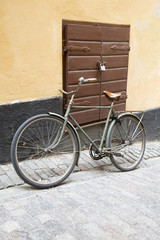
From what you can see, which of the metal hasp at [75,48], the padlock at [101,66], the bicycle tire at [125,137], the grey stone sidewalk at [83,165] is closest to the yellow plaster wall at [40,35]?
the metal hasp at [75,48]

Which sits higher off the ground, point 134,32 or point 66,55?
point 134,32

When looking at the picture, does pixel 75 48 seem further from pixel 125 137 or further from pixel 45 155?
pixel 45 155

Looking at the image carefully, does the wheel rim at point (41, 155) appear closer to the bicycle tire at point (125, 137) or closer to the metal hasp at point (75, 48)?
the bicycle tire at point (125, 137)

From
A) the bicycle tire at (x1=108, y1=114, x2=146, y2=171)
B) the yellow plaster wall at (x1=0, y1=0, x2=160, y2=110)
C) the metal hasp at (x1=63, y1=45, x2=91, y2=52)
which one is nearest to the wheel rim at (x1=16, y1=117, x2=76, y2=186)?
the yellow plaster wall at (x1=0, y1=0, x2=160, y2=110)

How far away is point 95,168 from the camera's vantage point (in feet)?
13.7

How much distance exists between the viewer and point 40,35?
394 centimetres

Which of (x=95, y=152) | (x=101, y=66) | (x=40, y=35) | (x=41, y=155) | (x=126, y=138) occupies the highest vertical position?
(x=40, y=35)

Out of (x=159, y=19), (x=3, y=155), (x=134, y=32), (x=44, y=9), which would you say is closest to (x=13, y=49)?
(x=44, y=9)

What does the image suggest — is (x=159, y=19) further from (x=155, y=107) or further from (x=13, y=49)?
(x=13, y=49)

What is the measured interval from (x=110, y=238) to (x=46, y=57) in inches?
102

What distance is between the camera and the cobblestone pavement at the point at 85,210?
246 centimetres

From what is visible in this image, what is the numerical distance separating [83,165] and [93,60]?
1.61 m

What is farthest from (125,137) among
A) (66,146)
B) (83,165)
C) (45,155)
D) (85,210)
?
(85,210)

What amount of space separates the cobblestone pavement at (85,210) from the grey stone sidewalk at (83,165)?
4.7 inches
